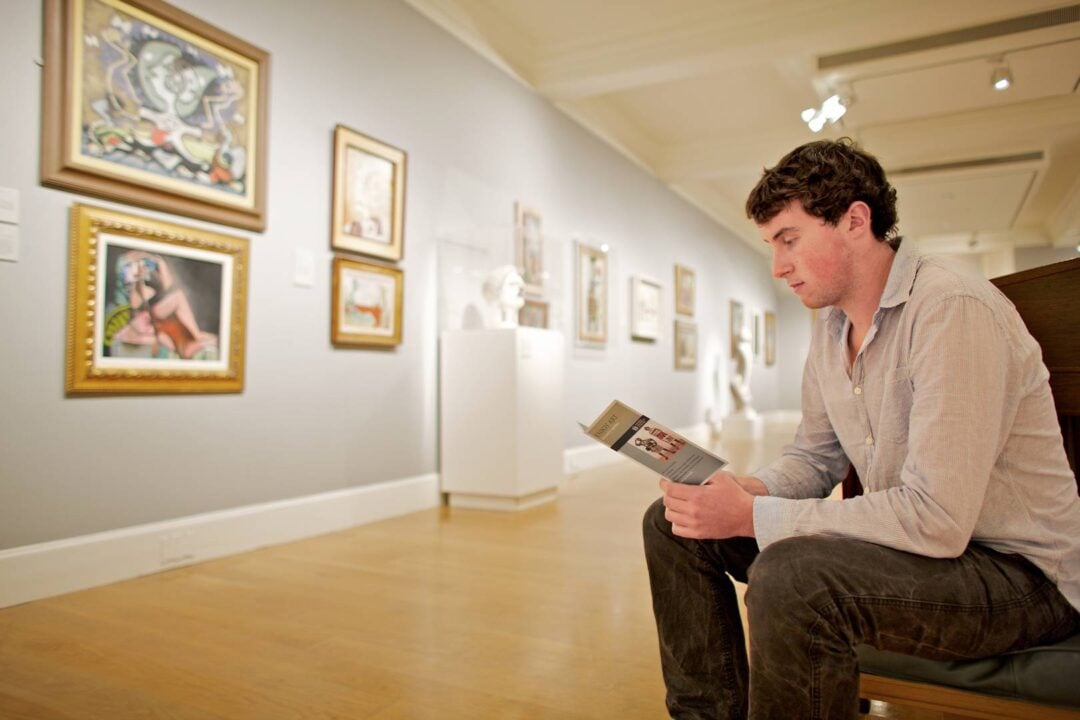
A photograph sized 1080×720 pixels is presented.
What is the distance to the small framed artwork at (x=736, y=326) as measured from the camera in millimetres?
13359

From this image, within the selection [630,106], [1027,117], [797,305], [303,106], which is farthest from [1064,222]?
[303,106]

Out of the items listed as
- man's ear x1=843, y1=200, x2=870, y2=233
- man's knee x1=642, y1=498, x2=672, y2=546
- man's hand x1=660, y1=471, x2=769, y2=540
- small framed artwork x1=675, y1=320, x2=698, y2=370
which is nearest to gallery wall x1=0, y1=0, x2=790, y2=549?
man's knee x1=642, y1=498, x2=672, y2=546

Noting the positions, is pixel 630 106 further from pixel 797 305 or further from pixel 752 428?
Result: pixel 797 305

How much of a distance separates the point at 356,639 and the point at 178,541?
1.46m

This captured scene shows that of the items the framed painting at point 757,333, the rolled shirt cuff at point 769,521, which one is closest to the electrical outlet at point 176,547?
the rolled shirt cuff at point 769,521

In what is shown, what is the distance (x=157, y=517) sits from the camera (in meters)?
3.39

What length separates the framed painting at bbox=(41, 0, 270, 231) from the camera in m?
3.05

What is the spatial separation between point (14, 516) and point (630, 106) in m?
6.89

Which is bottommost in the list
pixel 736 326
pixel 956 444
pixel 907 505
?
pixel 907 505

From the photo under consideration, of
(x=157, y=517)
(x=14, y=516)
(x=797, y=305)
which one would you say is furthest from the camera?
(x=797, y=305)

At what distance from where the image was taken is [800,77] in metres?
7.02

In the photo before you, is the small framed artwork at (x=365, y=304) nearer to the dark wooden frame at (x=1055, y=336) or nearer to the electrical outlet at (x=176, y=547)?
the electrical outlet at (x=176, y=547)

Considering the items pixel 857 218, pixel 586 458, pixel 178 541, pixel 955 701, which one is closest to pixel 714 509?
pixel 955 701

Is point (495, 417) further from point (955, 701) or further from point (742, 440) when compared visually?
Result: point (742, 440)
